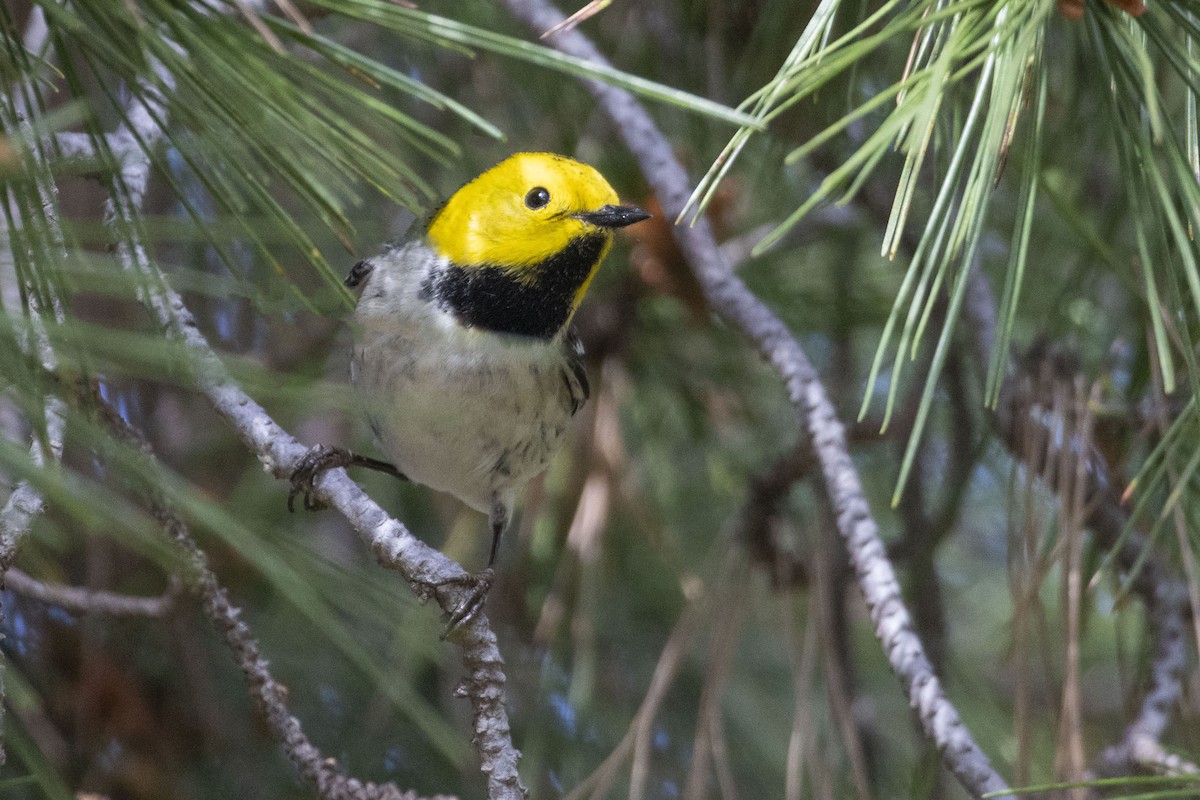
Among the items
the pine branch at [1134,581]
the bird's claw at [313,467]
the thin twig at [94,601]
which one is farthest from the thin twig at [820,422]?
the thin twig at [94,601]

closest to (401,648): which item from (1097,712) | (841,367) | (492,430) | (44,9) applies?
(492,430)

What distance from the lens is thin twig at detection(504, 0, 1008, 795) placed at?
1400mm

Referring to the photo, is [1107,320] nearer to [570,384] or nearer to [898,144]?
[570,384]

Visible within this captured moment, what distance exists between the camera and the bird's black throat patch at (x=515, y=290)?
221 centimetres

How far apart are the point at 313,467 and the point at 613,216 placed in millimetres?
752

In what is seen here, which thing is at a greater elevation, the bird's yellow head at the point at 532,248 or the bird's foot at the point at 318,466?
the bird's yellow head at the point at 532,248

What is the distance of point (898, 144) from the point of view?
3.75ft

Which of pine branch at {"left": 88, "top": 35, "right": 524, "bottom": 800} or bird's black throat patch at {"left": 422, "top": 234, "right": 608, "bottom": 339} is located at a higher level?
bird's black throat patch at {"left": 422, "top": 234, "right": 608, "bottom": 339}

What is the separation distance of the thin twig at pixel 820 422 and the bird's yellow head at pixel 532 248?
0.15m

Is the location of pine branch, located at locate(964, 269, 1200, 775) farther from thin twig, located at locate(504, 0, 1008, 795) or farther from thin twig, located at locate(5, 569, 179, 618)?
thin twig, located at locate(5, 569, 179, 618)

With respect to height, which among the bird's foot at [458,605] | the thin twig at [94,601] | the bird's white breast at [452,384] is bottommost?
the bird's foot at [458,605]

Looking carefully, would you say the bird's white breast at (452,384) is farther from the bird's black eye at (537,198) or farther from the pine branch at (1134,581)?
the pine branch at (1134,581)

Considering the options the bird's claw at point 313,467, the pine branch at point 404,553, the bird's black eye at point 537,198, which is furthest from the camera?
the bird's black eye at point 537,198

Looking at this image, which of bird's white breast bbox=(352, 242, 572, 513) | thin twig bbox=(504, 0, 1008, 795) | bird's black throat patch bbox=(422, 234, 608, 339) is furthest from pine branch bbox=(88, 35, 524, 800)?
bird's black throat patch bbox=(422, 234, 608, 339)
